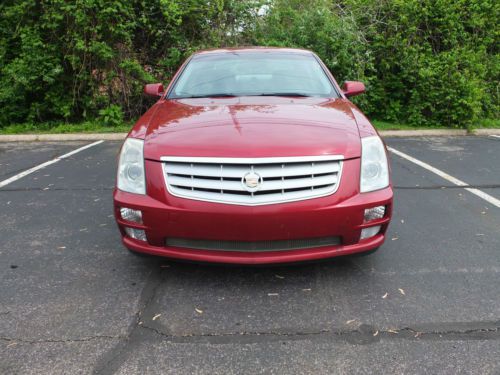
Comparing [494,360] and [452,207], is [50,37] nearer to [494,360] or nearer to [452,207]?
[452,207]

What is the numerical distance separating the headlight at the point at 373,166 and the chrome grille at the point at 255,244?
401mm

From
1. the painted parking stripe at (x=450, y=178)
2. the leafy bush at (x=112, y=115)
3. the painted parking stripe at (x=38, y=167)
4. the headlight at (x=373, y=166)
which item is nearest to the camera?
the headlight at (x=373, y=166)

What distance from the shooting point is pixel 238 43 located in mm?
9195

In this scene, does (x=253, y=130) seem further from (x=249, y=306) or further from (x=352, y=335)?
(x=352, y=335)

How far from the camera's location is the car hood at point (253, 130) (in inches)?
103

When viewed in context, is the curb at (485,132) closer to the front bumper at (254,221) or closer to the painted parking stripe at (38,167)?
the front bumper at (254,221)

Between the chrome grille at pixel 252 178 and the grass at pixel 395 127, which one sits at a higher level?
the chrome grille at pixel 252 178

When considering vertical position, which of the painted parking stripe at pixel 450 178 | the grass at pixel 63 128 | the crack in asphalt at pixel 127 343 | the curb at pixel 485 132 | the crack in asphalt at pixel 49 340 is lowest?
the curb at pixel 485 132

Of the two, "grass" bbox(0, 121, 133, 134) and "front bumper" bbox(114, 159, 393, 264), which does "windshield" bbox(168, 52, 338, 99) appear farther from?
"grass" bbox(0, 121, 133, 134)

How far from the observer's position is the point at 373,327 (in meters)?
2.44

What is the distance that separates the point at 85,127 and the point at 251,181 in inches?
278

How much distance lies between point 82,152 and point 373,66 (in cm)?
568

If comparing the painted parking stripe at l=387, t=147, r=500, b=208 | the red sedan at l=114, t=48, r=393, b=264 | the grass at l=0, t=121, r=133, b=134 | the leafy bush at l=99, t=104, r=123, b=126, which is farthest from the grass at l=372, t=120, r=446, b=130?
the red sedan at l=114, t=48, r=393, b=264

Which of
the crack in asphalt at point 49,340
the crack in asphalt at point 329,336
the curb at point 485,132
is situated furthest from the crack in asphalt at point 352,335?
the curb at point 485,132
